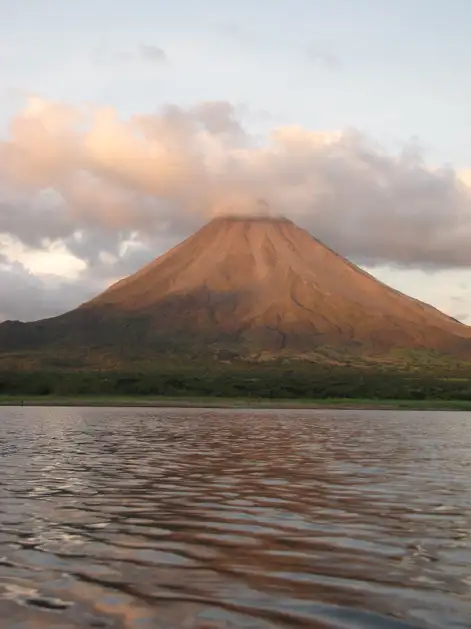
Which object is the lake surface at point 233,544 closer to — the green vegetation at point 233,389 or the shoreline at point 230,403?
the shoreline at point 230,403

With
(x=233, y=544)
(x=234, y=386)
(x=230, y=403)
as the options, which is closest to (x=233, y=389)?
(x=234, y=386)

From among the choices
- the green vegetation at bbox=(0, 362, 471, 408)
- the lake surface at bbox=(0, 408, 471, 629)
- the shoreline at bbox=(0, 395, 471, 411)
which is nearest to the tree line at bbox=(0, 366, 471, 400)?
the green vegetation at bbox=(0, 362, 471, 408)

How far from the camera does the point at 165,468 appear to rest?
28.8 metres

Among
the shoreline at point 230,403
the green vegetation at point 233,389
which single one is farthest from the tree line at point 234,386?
the shoreline at point 230,403

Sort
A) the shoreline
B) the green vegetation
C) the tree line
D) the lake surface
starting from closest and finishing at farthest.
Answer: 1. the lake surface
2. the shoreline
3. the green vegetation
4. the tree line

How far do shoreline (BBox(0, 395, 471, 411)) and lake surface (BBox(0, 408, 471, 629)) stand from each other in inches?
3427

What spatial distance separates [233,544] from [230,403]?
10863 cm

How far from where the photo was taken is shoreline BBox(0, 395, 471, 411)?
118562 millimetres

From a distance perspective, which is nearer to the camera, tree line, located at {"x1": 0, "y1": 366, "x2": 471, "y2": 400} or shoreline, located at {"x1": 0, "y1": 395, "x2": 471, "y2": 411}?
shoreline, located at {"x1": 0, "y1": 395, "x2": 471, "y2": 411}

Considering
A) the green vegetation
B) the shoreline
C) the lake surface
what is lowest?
the lake surface

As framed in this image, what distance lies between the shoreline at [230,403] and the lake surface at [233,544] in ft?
286

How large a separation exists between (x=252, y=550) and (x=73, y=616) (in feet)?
15.1

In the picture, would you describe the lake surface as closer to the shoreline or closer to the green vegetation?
the shoreline

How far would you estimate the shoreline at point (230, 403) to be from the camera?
119 metres
